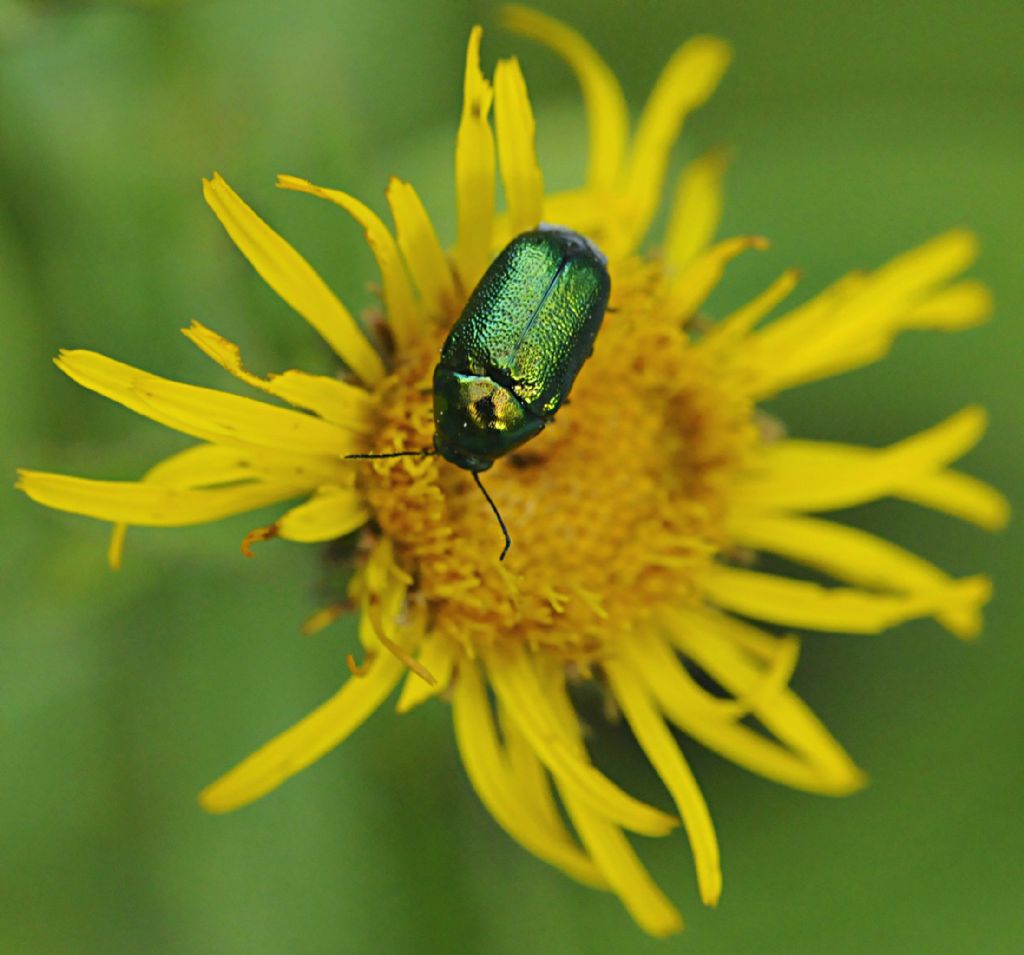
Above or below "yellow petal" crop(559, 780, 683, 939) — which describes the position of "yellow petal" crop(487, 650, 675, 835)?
above

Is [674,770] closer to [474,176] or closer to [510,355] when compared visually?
[510,355]

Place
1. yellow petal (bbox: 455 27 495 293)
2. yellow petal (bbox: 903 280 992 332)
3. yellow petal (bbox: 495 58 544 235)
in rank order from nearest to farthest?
yellow petal (bbox: 455 27 495 293), yellow petal (bbox: 495 58 544 235), yellow petal (bbox: 903 280 992 332)

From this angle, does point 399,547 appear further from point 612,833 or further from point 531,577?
point 612,833

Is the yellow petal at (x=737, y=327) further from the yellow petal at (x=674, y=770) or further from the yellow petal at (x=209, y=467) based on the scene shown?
the yellow petal at (x=209, y=467)

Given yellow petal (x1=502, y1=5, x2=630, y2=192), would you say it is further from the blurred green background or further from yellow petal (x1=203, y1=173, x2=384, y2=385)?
yellow petal (x1=203, y1=173, x2=384, y2=385)

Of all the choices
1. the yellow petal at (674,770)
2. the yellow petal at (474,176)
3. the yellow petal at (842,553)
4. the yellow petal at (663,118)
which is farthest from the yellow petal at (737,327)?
the yellow petal at (674,770)

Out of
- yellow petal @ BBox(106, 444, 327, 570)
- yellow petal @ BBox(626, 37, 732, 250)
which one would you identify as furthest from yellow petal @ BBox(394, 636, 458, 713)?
yellow petal @ BBox(626, 37, 732, 250)
